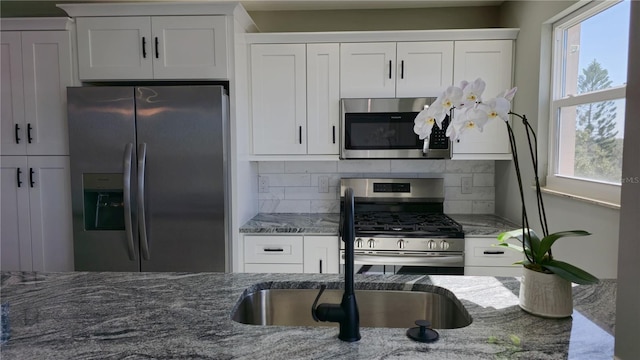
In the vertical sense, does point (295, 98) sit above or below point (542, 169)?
above

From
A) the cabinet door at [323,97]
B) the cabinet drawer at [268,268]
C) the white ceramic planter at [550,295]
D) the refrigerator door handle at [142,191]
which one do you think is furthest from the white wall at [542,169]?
the refrigerator door handle at [142,191]

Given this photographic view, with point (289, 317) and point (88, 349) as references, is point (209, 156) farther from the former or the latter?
point (88, 349)

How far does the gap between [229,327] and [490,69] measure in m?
2.52

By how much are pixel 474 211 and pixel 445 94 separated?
2.37 m

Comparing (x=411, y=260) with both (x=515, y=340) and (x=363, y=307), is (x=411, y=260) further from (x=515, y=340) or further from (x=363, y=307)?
(x=515, y=340)

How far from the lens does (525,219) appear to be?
40.8 inches

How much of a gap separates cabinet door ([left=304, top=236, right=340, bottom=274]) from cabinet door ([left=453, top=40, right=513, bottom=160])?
44.1 inches

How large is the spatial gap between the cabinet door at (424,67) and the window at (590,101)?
674 millimetres

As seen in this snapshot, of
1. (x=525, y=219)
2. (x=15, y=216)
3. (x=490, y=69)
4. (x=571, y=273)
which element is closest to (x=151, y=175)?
(x=15, y=216)

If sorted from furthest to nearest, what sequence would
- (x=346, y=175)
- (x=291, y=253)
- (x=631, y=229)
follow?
(x=346, y=175) → (x=291, y=253) → (x=631, y=229)

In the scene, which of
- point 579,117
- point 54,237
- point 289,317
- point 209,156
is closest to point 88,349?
point 289,317

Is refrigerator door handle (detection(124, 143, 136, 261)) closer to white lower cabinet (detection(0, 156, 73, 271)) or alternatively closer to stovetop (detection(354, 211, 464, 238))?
white lower cabinet (detection(0, 156, 73, 271))

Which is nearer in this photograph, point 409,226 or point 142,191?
point 142,191

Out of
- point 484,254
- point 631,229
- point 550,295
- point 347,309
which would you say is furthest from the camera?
point 484,254
